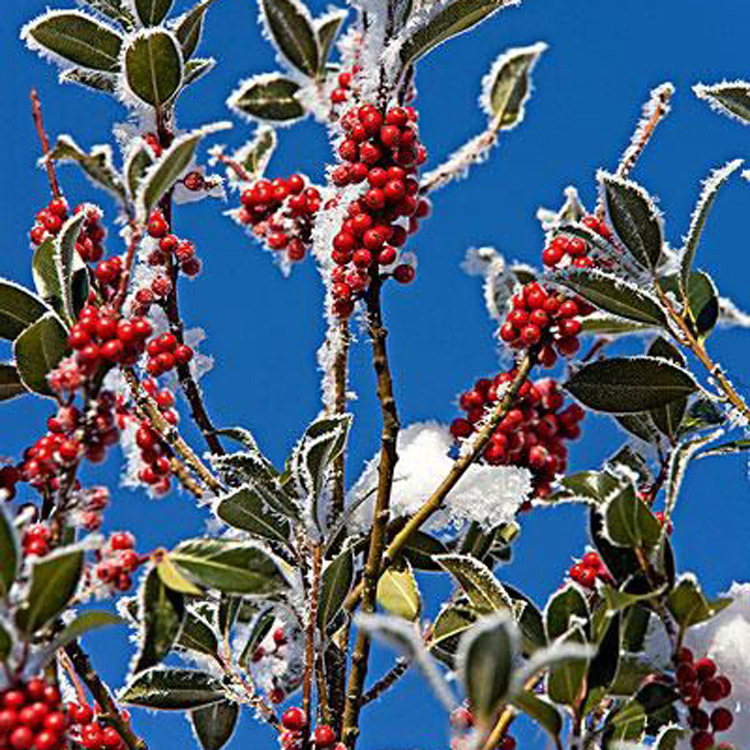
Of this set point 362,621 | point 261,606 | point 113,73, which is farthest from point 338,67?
point 362,621

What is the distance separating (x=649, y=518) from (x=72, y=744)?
2.25 ft

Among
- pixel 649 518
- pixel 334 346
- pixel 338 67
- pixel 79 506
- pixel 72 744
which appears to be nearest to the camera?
pixel 79 506

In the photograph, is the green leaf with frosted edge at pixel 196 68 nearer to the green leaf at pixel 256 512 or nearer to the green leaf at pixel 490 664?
the green leaf at pixel 256 512

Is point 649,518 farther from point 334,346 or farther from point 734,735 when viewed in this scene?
point 334,346

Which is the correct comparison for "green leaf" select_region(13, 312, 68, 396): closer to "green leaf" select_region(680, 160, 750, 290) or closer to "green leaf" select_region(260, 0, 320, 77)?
"green leaf" select_region(680, 160, 750, 290)

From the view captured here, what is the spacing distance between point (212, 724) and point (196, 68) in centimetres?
90

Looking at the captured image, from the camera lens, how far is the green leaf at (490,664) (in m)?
0.87

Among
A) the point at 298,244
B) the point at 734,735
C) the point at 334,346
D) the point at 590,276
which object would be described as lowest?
the point at 734,735

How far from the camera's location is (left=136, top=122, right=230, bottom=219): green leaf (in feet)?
3.68

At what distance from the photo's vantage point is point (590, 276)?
139 centimetres

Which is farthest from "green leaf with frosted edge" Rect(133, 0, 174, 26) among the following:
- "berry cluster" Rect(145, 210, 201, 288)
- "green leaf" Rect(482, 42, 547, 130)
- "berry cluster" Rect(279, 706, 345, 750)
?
"berry cluster" Rect(279, 706, 345, 750)

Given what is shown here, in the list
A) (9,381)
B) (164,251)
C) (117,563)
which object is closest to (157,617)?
(117,563)

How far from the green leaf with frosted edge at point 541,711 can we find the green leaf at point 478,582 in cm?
26

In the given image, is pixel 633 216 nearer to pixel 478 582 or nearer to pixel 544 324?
pixel 544 324
